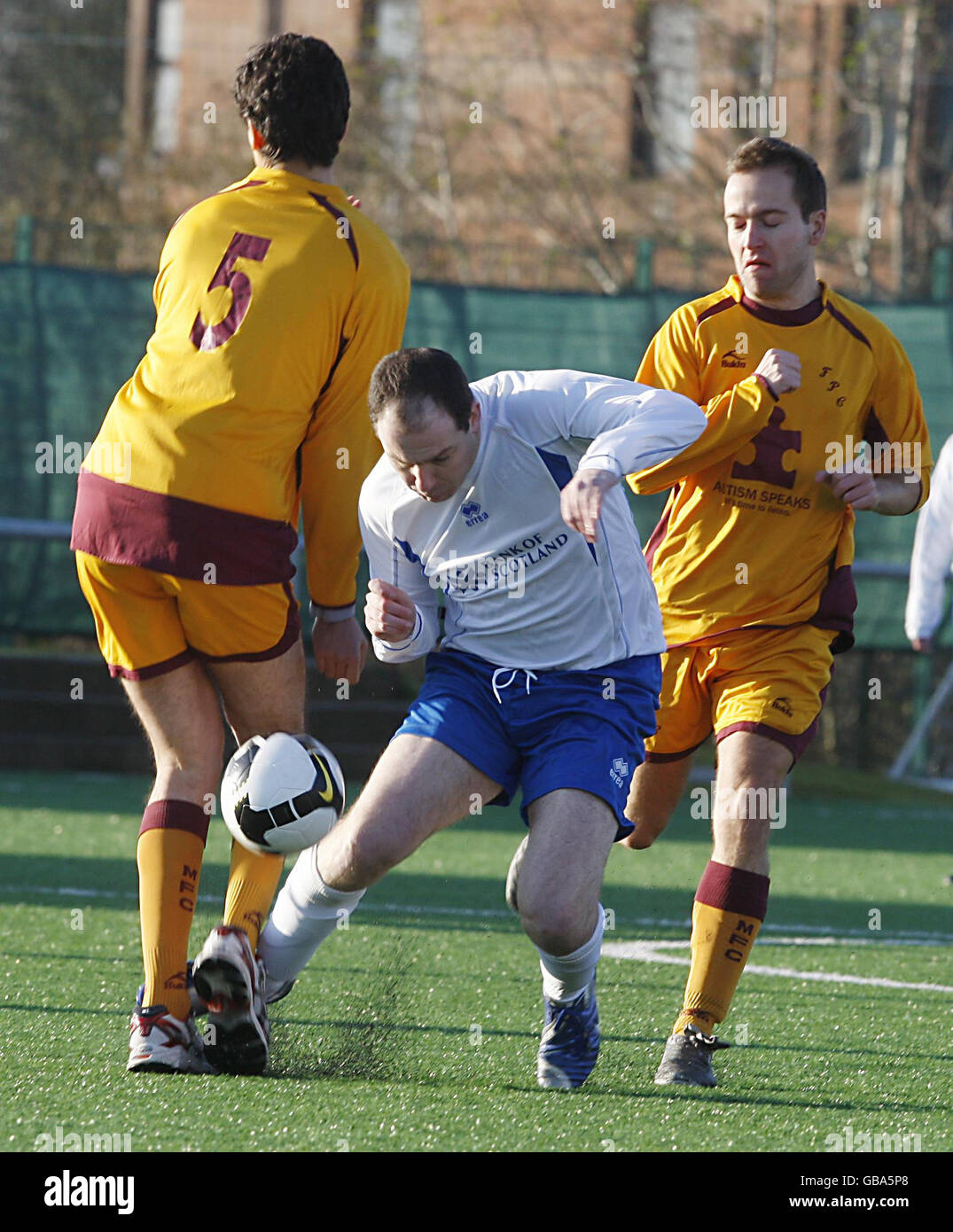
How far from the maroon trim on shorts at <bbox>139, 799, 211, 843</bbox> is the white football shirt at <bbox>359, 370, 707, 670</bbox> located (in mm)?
568

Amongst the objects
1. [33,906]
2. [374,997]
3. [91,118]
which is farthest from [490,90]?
[374,997]

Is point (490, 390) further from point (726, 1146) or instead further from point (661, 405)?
point (726, 1146)

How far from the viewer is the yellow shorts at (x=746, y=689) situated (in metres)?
4.42

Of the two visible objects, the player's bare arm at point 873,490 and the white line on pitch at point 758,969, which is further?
the white line on pitch at point 758,969

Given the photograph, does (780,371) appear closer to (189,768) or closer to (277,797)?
(277,797)

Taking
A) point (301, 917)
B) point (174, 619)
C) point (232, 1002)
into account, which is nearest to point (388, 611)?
point (174, 619)

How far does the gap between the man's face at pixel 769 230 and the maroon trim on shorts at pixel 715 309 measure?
0.07 metres

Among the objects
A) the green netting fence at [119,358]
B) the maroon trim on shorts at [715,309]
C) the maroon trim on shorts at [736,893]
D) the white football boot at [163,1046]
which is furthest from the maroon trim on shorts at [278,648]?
the green netting fence at [119,358]

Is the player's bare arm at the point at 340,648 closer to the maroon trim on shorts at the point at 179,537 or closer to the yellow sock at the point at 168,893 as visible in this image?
the maroon trim on shorts at the point at 179,537

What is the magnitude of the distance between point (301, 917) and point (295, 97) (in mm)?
1912

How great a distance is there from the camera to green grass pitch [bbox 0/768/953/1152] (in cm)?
362

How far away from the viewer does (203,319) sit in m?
4.04

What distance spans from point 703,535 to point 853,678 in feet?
27.0

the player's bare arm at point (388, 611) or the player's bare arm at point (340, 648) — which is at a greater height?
the player's bare arm at point (388, 611)
